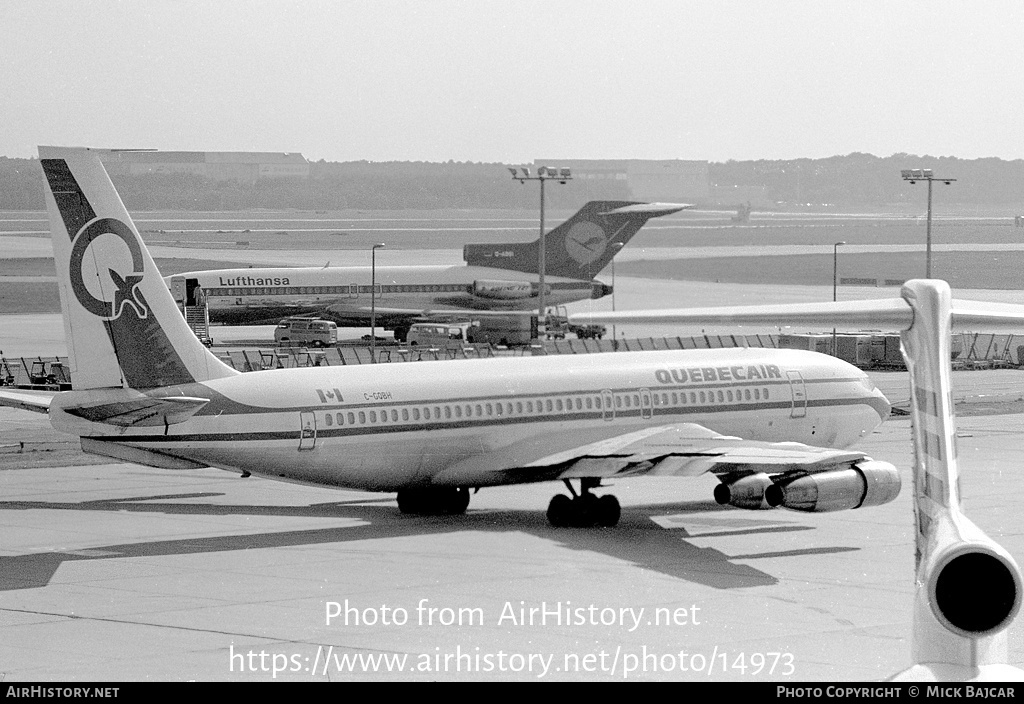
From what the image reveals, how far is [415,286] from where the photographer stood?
101 m

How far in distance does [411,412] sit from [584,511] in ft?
Answer: 15.0

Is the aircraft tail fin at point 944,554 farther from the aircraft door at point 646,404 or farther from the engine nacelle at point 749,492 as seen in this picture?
Answer: the aircraft door at point 646,404

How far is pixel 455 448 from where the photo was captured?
34.8 meters

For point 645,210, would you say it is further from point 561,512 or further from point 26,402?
point 26,402

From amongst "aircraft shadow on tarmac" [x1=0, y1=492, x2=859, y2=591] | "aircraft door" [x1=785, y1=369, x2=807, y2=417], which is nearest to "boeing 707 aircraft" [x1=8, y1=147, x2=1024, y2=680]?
"aircraft door" [x1=785, y1=369, x2=807, y2=417]

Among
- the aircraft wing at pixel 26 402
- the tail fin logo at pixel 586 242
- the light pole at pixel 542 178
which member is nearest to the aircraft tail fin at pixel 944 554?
the aircraft wing at pixel 26 402

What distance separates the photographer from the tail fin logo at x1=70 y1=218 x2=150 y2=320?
3086 cm

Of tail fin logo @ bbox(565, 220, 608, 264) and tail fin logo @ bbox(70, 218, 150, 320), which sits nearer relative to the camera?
tail fin logo @ bbox(70, 218, 150, 320)

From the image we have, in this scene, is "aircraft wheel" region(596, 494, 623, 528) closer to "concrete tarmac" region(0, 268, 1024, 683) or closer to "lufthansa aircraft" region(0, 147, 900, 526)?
"lufthansa aircraft" region(0, 147, 900, 526)

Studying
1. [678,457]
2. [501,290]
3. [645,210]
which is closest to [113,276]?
[678,457]

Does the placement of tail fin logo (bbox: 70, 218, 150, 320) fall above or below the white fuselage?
above

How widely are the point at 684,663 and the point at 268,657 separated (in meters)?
5.82

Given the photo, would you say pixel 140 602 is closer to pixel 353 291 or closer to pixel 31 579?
pixel 31 579

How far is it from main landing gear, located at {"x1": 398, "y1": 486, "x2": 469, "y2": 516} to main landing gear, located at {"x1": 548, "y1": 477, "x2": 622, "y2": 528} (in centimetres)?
257
